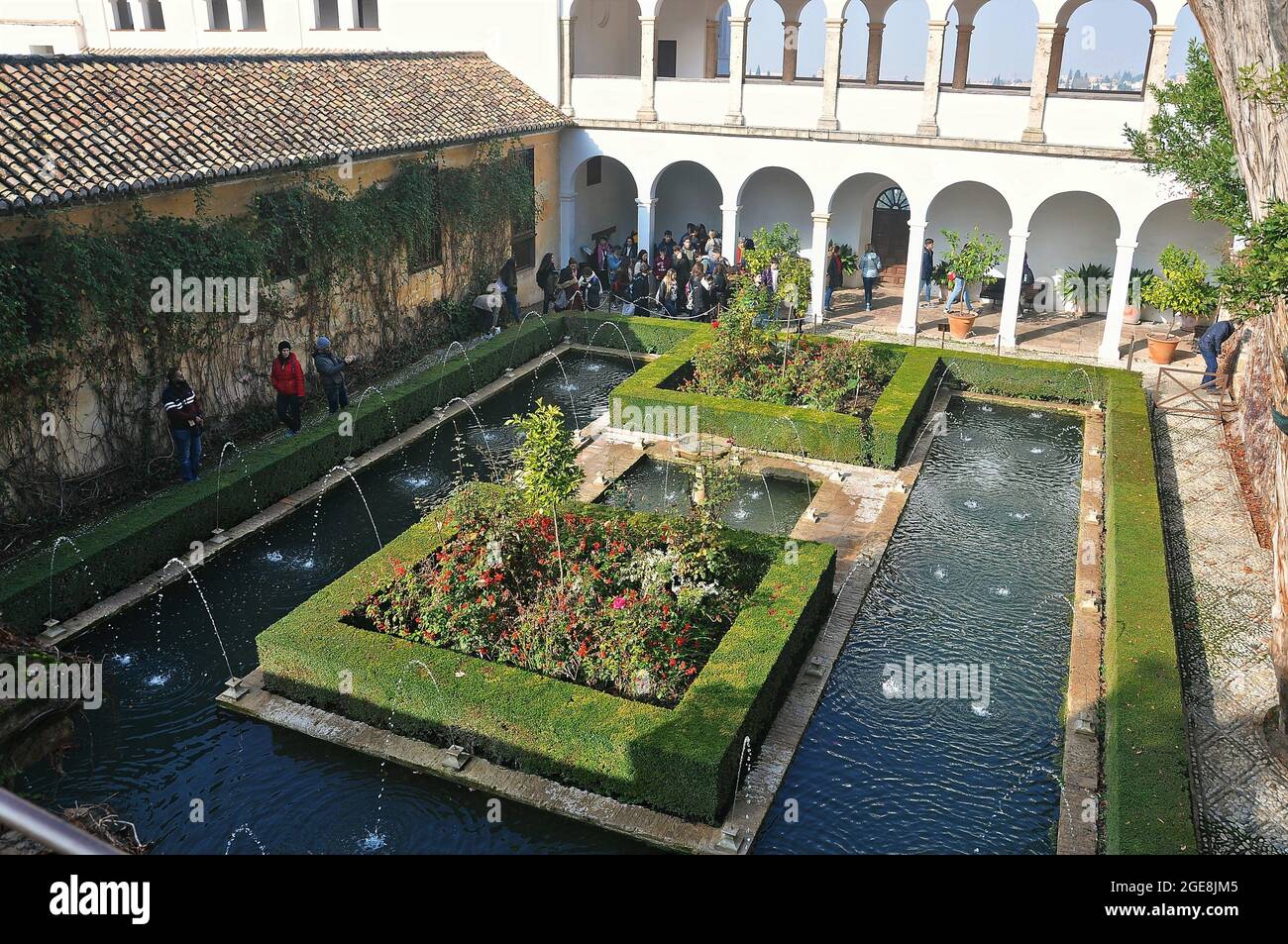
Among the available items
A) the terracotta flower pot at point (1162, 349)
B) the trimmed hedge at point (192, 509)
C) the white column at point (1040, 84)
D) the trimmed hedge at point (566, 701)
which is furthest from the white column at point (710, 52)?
the trimmed hedge at point (566, 701)

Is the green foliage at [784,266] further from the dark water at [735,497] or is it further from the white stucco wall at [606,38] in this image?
the white stucco wall at [606,38]

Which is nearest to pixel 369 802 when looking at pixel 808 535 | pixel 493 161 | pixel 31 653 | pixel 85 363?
pixel 31 653

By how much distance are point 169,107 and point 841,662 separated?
38.7 feet

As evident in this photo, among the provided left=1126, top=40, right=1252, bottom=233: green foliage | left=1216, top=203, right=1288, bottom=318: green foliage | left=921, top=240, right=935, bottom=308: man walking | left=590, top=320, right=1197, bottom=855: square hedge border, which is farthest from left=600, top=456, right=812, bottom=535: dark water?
left=921, top=240, right=935, bottom=308: man walking

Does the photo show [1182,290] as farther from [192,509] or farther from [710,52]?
[710,52]

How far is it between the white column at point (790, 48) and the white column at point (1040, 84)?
9.41 meters

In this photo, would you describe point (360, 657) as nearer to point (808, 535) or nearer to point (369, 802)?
point (369, 802)

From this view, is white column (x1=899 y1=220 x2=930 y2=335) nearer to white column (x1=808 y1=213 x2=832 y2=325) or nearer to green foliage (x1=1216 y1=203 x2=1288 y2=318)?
white column (x1=808 y1=213 x2=832 y2=325)

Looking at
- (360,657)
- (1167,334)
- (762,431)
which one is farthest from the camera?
(1167,334)

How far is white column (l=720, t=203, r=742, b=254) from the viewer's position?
22.8 meters

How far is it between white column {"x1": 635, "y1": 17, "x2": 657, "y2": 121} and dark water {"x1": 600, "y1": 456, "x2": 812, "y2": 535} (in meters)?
10.7

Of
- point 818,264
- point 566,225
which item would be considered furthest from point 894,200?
point 566,225

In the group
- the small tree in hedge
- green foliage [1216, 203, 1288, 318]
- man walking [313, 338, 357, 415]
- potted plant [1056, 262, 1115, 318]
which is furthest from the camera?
potted plant [1056, 262, 1115, 318]

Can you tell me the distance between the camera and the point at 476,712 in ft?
28.9
